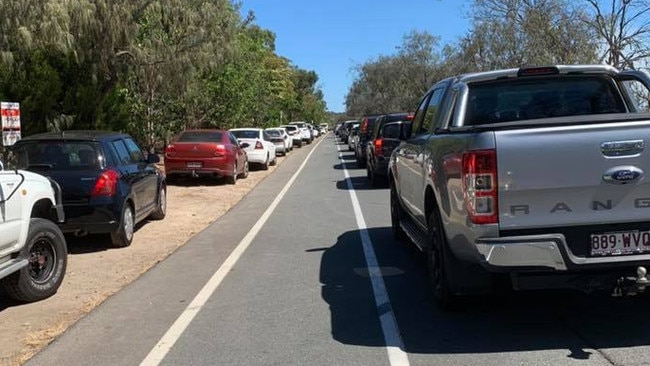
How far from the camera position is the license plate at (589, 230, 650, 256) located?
5023 millimetres

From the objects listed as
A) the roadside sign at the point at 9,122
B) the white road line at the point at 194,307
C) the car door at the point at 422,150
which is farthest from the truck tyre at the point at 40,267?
the roadside sign at the point at 9,122

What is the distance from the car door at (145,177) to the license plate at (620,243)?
755 cm

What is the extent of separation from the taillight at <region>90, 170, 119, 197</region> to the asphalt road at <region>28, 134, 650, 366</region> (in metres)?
1.30

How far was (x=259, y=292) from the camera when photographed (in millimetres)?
7164

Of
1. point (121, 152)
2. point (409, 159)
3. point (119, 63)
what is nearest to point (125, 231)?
point (121, 152)

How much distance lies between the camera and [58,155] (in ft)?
31.2

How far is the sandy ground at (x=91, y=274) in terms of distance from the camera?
5.94m

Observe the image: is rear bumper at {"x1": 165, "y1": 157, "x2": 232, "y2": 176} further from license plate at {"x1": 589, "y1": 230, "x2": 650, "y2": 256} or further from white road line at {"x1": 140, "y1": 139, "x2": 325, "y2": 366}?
license plate at {"x1": 589, "y1": 230, "x2": 650, "y2": 256}

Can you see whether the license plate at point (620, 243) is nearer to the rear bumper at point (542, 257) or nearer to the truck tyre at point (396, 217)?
the rear bumper at point (542, 257)

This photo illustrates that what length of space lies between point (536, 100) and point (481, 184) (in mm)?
1988

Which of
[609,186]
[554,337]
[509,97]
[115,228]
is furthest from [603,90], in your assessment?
[115,228]

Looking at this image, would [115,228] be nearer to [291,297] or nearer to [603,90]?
[291,297]

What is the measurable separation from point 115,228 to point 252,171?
16222 millimetres

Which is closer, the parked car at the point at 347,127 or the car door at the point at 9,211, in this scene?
the car door at the point at 9,211
